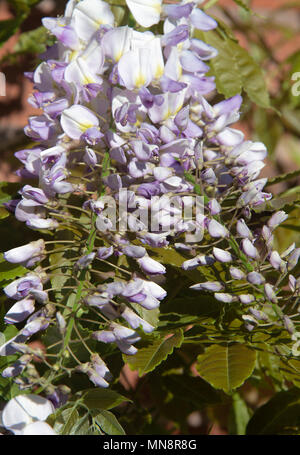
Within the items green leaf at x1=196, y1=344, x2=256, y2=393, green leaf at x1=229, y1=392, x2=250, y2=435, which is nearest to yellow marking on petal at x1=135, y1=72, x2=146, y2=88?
green leaf at x1=196, y1=344, x2=256, y2=393

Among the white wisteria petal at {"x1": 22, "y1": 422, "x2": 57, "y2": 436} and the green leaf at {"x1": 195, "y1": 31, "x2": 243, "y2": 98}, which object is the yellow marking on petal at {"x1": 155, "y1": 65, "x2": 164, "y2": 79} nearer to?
the green leaf at {"x1": 195, "y1": 31, "x2": 243, "y2": 98}

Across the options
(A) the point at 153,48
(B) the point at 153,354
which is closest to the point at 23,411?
(B) the point at 153,354

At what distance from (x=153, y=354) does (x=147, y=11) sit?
0.42 metres

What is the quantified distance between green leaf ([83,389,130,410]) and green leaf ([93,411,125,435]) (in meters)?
0.01

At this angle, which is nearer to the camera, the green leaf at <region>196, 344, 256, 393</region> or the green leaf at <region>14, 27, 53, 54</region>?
the green leaf at <region>196, 344, 256, 393</region>

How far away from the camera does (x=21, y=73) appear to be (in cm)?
112

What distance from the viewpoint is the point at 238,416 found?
3.23ft

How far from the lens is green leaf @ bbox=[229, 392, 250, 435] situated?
0.97m

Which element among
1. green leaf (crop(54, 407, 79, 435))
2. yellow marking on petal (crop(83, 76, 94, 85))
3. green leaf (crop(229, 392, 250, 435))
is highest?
yellow marking on petal (crop(83, 76, 94, 85))

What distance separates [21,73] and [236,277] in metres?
0.73

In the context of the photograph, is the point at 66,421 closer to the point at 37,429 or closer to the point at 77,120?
the point at 37,429

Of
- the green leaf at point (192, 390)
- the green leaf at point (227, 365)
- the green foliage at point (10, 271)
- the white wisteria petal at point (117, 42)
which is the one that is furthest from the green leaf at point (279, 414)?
the white wisteria petal at point (117, 42)
